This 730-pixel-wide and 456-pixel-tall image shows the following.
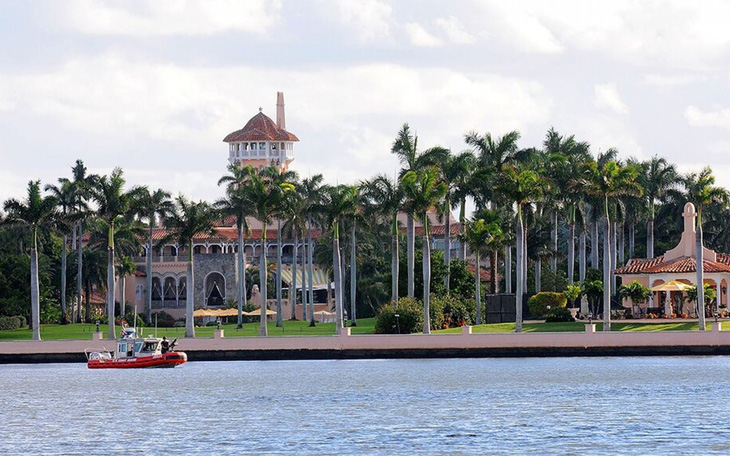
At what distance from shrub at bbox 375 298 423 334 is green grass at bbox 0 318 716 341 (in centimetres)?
220

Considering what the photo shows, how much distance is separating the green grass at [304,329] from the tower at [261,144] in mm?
51174

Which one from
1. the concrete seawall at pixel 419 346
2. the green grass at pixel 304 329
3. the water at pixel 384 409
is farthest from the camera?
the green grass at pixel 304 329

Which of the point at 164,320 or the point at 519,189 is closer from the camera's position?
the point at 519,189

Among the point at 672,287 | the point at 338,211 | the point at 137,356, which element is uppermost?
the point at 338,211

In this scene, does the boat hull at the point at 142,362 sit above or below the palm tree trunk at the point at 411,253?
below

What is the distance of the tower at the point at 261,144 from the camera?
178100 millimetres

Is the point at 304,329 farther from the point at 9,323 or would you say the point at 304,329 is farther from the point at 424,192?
the point at 9,323

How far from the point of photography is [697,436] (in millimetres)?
47656

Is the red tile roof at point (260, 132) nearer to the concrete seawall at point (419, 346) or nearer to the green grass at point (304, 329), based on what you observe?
the green grass at point (304, 329)

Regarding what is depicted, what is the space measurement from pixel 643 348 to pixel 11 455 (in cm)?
4812

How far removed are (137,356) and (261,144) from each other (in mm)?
91032

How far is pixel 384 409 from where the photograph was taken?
58.3 meters

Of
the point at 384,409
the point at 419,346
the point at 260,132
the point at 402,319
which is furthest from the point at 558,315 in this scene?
the point at 260,132

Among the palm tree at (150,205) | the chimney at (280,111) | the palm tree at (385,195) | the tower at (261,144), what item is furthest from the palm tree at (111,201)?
the chimney at (280,111)
